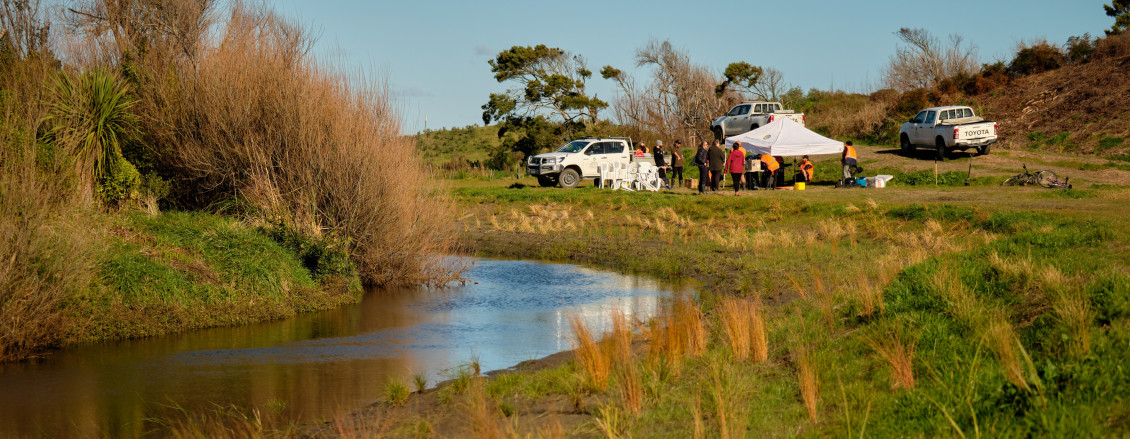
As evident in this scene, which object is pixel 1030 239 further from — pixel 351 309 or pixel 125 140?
pixel 125 140

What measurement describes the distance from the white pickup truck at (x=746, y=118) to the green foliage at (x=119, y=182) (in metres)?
28.0

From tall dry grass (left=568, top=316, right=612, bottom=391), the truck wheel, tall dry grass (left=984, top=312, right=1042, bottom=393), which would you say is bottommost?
tall dry grass (left=568, top=316, right=612, bottom=391)

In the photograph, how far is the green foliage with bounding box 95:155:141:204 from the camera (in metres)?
16.4

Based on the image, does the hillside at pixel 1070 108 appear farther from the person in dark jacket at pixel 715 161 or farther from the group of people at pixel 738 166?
the person in dark jacket at pixel 715 161

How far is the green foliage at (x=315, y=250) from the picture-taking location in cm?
1518

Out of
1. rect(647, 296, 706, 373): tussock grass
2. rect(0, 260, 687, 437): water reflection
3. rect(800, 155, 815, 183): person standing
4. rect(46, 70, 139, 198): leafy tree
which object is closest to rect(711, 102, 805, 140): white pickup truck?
rect(800, 155, 815, 183): person standing

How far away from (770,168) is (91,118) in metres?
20.0

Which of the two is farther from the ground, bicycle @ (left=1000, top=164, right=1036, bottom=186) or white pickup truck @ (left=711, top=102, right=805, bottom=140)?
white pickup truck @ (left=711, top=102, right=805, bottom=140)

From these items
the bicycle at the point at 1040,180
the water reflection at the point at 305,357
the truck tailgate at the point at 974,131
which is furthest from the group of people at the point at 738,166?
the water reflection at the point at 305,357

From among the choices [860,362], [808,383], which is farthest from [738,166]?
[808,383]

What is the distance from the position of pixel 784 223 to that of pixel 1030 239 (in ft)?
31.3

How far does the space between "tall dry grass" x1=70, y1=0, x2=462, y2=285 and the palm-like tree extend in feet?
3.46

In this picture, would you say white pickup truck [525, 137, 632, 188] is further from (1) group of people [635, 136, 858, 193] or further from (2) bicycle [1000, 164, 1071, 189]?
(2) bicycle [1000, 164, 1071, 189]

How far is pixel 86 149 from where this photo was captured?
51.2ft
